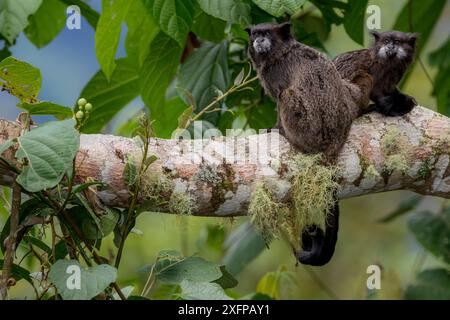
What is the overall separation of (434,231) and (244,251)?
119 centimetres

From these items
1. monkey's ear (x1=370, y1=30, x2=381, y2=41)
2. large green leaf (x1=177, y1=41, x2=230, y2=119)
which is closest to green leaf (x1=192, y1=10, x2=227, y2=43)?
large green leaf (x1=177, y1=41, x2=230, y2=119)

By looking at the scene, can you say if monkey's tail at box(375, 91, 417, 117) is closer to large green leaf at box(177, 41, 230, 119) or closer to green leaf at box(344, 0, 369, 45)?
green leaf at box(344, 0, 369, 45)

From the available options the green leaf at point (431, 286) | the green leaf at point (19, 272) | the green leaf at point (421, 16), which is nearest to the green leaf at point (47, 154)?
the green leaf at point (19, 272)

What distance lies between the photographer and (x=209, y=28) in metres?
4.65

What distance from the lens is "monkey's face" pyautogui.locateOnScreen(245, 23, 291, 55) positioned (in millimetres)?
3992

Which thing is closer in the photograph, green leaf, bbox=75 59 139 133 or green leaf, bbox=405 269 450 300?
green leaf, bbox=75 59 139 133

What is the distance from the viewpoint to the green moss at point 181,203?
3.25 meters

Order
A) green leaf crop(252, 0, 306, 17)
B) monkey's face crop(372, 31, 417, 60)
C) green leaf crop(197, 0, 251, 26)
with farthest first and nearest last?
1. monkey's face crop(372, 31, 417, 60)
2. green leaf crop(197, 0, 251, 26)
3. green leaf crop(252, 0, 306, 17)

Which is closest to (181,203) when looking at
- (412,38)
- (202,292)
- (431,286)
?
(202,292)

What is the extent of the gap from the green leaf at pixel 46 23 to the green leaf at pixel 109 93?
22.3 inches

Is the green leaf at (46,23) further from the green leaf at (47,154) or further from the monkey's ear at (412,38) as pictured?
the green leaf at (47,154)

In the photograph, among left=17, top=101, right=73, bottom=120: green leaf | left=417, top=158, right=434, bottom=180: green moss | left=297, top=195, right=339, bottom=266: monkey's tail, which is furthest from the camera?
left=297, top=195, right=339, bottom=266: monkey's tail

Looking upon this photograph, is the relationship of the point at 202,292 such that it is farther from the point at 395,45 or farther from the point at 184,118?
the point at 395,45

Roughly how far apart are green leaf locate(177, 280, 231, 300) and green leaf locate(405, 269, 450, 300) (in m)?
2.60
